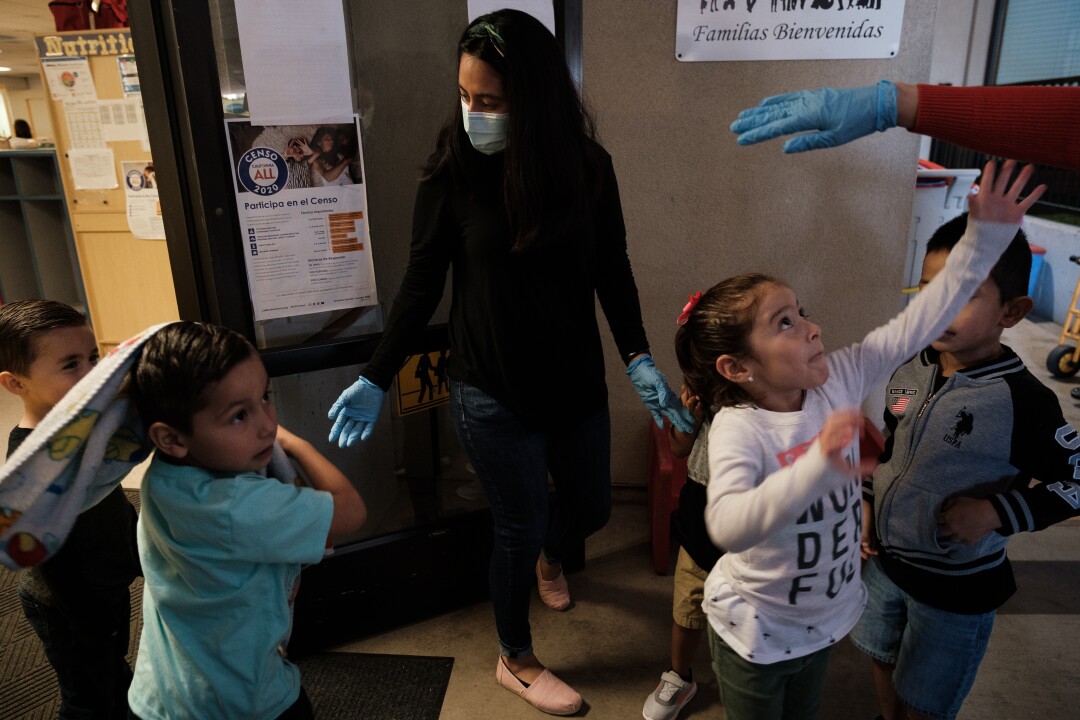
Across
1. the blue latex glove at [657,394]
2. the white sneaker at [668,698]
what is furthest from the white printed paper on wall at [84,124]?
the white sneaker at [668,698]

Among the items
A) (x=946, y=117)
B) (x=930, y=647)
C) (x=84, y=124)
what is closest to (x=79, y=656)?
(x=930, y=647)

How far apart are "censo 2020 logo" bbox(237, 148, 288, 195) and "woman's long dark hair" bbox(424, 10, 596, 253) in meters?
0.42

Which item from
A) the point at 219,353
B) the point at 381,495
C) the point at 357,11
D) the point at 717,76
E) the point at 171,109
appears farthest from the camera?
the point at 717,76

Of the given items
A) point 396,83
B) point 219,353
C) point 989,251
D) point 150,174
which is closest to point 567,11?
point 396,83

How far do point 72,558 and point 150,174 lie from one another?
123 inches

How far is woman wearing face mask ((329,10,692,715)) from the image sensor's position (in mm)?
1404

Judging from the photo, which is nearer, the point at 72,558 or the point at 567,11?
the point at 72,558

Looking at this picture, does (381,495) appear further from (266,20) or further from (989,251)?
(989,251)

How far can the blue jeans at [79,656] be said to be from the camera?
55.6 inches

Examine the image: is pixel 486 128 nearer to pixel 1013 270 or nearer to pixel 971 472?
pixel 1013 270

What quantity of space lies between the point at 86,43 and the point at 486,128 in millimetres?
3458

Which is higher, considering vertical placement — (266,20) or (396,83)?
(266,20)

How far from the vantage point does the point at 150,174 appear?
3906 millimetres

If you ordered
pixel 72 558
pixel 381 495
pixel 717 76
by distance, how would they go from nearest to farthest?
pixel 72 558 < pixel 381 495 < pixel 717 76
